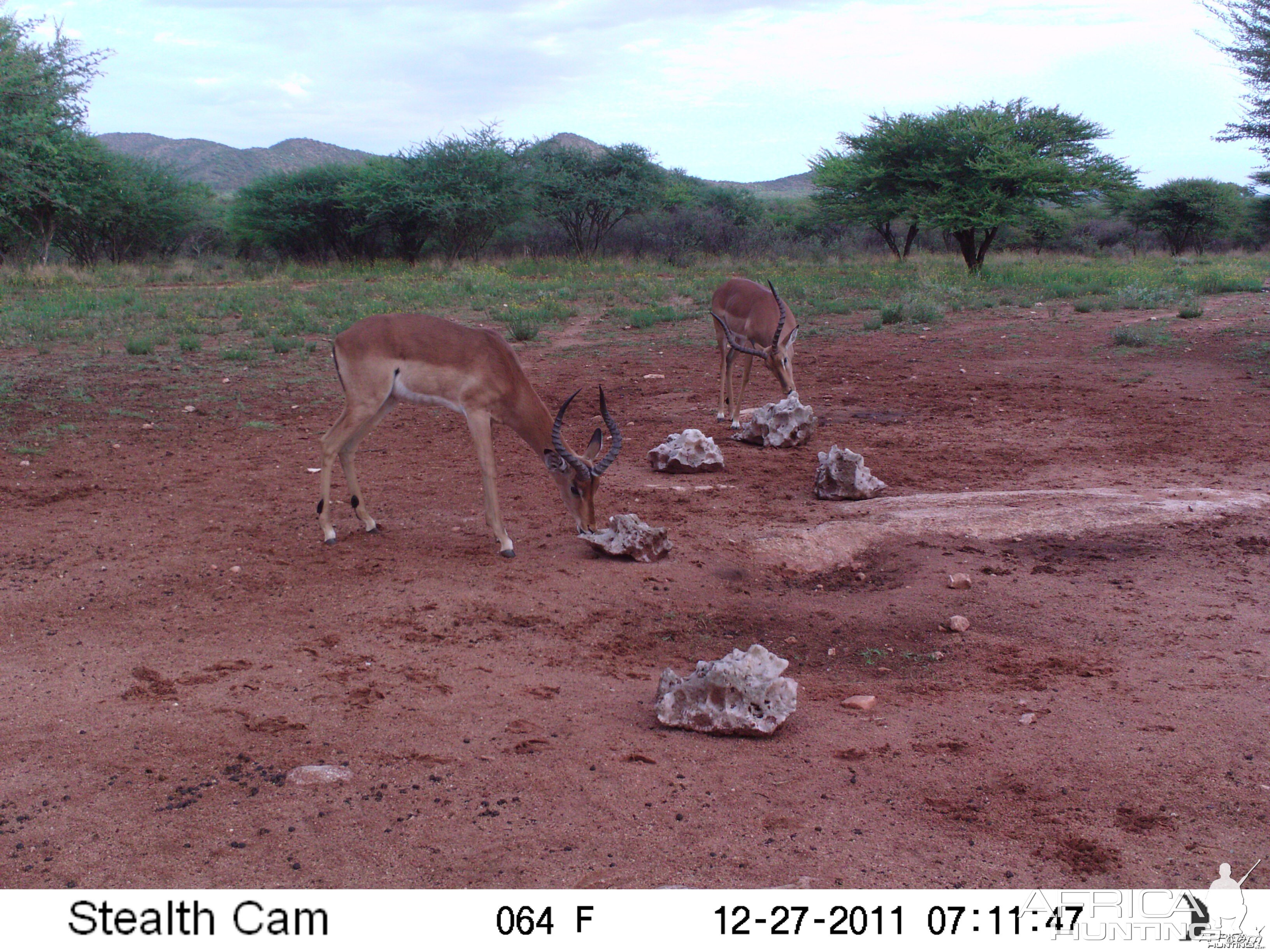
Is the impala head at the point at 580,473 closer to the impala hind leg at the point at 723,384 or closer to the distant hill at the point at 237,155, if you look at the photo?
the impala hind leg at the point at 723,384

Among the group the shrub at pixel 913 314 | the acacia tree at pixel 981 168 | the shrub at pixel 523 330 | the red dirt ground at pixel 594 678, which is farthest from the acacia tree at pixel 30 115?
the acacia tree at pixel 981 168

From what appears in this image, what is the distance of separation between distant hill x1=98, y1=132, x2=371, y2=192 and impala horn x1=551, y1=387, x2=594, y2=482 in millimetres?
91113

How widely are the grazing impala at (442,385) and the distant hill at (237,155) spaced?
282ft

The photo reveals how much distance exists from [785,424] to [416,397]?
13.7 ft

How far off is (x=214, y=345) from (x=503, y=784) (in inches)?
498

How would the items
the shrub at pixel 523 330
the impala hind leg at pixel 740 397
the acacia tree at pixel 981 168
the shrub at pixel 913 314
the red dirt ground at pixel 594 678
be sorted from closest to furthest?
the red dirt ground at pixel 594 678, the impala hind leg at pixel 740 397, the shrub at pixel 523 330, the shrub at pixel 913 314, the acacia tree at pixel 981 168

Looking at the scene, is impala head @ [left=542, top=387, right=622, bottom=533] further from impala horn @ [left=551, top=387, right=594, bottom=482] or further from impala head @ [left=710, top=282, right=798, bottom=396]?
impala head @ [left=710, top=282, right=798, bottom=396]

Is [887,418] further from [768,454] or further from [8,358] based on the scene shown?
[8,358]

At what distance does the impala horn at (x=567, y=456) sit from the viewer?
599 cm

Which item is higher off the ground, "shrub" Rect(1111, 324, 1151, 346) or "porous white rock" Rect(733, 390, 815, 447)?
"shrub" Rect(1111, 324, 1151, 346)

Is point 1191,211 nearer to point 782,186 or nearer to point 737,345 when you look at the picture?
point 737,345

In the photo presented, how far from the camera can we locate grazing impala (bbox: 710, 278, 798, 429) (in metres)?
10.4


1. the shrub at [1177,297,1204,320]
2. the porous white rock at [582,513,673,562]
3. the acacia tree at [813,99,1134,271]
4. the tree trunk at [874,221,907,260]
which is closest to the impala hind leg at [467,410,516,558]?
the porous white rock at [582,513,673,562]

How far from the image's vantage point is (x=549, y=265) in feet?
99.2
